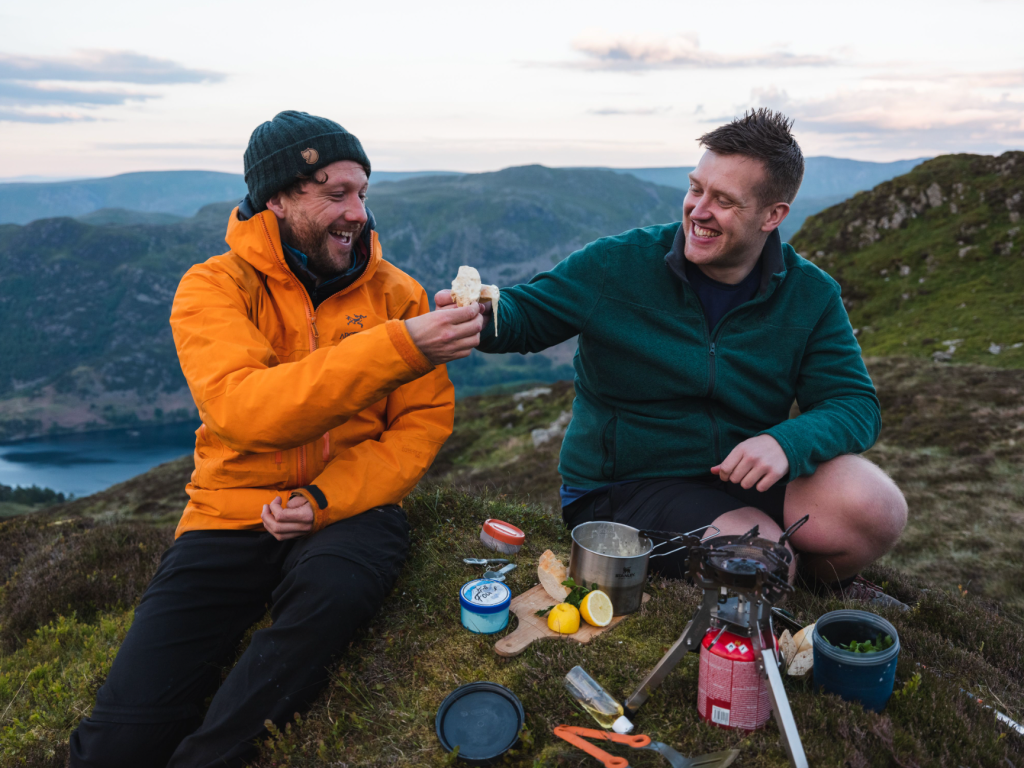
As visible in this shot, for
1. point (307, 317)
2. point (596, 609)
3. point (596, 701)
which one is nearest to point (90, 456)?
point (307, 317)

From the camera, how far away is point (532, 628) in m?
3.70

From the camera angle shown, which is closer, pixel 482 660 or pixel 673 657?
pixel 673 657

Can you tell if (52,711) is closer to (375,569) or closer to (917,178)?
(375,569)

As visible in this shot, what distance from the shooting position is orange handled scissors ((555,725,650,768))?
2605 mm

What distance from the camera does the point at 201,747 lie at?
3070 mm

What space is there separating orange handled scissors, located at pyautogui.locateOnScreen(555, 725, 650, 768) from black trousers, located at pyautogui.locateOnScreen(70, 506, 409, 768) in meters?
1.34

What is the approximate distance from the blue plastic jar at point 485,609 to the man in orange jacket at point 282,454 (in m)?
0.50

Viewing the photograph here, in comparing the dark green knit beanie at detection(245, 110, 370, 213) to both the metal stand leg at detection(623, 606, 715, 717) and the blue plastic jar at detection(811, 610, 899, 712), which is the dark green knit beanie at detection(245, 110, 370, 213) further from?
the blue plastic jar at detection(811, 610, 899, 712)

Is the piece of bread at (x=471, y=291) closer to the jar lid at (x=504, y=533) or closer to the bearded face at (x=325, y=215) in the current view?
the bearded face at (x=325, y=215)

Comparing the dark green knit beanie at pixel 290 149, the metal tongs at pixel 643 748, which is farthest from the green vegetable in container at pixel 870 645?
the dark green knit beanie at pixel 290 149

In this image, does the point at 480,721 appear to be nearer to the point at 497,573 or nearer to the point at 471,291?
the point at 497,573

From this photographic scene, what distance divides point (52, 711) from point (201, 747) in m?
1.88

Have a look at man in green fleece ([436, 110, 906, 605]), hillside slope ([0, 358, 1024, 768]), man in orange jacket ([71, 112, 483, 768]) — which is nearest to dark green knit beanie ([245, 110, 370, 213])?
man in orange jacket ([71, 112, 483, 768])

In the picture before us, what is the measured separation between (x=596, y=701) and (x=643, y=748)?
0.36 m
